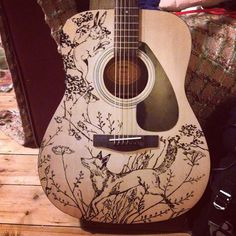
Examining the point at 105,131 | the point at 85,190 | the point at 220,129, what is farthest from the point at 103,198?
the point at 220,129

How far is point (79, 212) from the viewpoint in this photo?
40.9 inches

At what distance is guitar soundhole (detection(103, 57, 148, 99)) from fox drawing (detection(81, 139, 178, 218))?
7.0 inches

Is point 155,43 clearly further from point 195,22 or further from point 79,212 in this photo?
point 79,212

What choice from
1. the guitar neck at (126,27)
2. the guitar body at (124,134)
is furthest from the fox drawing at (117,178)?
the guitar neck at (126,27)

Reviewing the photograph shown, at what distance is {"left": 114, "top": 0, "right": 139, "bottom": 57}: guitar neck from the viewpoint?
934 millimetres

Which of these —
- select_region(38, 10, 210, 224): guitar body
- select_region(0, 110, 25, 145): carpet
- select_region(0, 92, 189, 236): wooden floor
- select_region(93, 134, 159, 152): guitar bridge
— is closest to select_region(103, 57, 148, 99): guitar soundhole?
select_region(38, 10, 210, 224): guitar body

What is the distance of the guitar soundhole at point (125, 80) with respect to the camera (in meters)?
0.98

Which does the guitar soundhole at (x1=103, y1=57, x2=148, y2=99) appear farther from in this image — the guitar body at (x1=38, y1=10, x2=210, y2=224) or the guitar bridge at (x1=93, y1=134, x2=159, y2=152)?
the guitar bridge at (x1=93, y1=134, x2=159, y2=152)

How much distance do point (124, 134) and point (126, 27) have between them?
283 mm

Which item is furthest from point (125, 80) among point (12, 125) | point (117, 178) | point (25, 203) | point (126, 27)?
point (12, 125)

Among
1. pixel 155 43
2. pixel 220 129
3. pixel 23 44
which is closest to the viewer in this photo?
pixel 155 43

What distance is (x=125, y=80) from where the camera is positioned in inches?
38.8

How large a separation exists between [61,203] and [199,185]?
0.39 metres

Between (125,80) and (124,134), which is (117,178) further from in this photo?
(125,80)
